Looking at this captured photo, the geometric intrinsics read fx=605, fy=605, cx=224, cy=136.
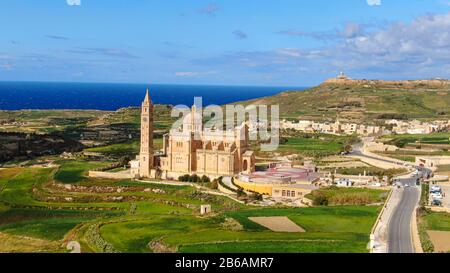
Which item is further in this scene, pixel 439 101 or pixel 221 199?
pixel 439 101

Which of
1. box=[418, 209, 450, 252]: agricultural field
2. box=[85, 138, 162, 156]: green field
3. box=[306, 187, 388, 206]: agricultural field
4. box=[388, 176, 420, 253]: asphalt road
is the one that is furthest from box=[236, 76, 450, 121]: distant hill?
box=[418, 209, 450, 252]: agricultural field

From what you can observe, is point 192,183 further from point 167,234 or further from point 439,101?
point 439,101

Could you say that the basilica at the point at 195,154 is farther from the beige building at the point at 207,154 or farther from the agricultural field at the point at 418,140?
the agricultural field at the point at 418,140

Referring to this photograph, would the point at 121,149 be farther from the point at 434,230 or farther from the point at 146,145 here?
the point at 434,230

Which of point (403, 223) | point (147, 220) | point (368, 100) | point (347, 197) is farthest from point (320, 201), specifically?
point (368, 100)

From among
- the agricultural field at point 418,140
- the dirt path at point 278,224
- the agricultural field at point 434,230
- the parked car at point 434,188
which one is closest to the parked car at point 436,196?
the parked car at point 434,188
